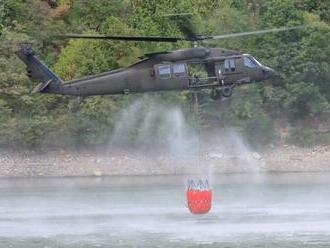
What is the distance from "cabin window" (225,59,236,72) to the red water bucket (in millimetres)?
3254

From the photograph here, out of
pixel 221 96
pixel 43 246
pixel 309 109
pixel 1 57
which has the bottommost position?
pixel 309 109

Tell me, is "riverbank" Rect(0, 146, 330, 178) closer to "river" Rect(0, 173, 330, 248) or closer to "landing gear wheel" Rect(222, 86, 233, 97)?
"river" Rect(0, 173, 330, 248)

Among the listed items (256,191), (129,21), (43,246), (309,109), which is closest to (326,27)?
(309,109)

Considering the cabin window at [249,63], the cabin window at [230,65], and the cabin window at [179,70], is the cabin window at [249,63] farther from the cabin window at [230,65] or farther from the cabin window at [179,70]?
the cabin window at [179,70]

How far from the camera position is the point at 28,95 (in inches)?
2183

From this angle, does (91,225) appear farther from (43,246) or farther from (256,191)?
(256,191)

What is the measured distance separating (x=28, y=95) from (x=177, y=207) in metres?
17.1

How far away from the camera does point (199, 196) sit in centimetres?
3266

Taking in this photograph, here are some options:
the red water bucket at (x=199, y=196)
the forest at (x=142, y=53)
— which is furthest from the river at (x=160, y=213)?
the forest at (x=142, y=53)

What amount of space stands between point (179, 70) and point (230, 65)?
152cm

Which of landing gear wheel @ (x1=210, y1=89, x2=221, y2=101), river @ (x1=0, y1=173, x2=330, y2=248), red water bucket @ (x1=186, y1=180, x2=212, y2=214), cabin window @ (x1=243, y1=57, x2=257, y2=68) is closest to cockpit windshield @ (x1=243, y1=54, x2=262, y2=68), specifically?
cabin window @ (x1=243, y1=57, x2=257, y2=68)

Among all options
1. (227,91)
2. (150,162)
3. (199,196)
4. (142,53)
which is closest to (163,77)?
(227,91)

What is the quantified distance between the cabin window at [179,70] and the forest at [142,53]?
21.1m

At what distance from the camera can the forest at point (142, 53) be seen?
180 feet
